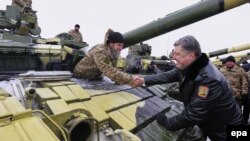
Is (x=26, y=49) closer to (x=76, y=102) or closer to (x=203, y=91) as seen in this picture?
(x=76, y=102)

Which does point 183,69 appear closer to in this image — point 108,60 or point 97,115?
point 97,115

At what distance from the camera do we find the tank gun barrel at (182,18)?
405 cm

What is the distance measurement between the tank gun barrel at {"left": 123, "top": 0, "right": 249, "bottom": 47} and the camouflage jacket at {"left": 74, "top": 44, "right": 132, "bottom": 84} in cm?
46

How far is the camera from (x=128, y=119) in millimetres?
3383

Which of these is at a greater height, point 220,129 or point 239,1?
point 239,1

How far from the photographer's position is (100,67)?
4.59m

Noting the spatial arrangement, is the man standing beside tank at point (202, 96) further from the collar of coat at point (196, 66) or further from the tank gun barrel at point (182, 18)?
the tank gun barrel at point (182, 18)

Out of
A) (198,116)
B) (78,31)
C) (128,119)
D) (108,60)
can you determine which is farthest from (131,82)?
(78,31)

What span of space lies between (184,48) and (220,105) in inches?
28.4

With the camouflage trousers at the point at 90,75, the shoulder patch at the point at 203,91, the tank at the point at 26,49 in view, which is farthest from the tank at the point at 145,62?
the shoulder patch at the point at 203,91

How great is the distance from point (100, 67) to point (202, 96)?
6.17ft

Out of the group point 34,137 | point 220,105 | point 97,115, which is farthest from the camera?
point 220,105

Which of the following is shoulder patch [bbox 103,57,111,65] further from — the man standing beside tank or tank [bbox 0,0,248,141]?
the man standing beside tank

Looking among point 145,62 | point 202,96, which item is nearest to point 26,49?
point 202,96
